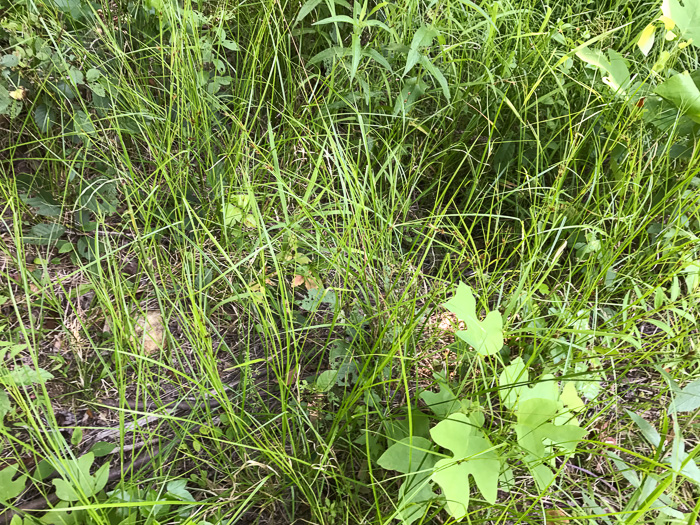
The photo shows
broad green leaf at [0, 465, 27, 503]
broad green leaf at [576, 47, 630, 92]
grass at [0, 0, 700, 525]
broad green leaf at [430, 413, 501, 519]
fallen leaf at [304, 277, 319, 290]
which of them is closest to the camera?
broad green leaf at [430, 413, 501, 519]

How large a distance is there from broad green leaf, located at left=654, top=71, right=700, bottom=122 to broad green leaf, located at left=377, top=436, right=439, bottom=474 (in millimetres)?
1195

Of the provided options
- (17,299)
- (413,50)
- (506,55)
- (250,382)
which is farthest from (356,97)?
(17,299)

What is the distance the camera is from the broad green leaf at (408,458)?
0.91 m

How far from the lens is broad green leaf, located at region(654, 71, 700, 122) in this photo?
1311 millimetres

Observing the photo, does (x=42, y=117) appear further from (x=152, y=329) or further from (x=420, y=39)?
(x=420, y=39)

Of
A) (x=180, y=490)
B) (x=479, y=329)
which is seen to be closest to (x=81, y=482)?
(x=180, y=490)

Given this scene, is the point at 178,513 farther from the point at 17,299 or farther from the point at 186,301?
the point at 17,299

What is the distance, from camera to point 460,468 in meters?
0.81

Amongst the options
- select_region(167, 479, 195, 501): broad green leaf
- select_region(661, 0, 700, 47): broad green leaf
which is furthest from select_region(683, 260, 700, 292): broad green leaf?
select_region(167, 479, 195, 501): broad green leaf

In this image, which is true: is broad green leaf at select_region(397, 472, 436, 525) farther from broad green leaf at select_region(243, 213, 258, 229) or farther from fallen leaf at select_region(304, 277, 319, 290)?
broad green leaf at select_region(243, 213, 258, 229)

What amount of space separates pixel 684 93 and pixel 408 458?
1265 millimetres

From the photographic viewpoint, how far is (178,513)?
0.97 metres

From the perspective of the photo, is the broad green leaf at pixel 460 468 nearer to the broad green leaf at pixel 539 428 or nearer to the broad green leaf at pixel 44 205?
the broad green leaf at pixel 539 428

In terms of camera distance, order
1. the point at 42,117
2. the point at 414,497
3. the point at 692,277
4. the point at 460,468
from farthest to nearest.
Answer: the point at 42,117
the point at 692,277
the point at 414,497
the point at 460,468
